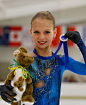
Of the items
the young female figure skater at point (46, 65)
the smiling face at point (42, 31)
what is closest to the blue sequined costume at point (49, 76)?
the young female figure skater at point (46, 65)

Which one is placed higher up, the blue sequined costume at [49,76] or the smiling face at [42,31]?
the smiling face at [42,31]

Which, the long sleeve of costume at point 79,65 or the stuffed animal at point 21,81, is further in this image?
the long sleeve of costume at point 79,65

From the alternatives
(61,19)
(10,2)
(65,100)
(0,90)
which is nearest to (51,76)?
(0,90)

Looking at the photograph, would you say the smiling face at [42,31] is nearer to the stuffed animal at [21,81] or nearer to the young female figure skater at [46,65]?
the young female figure skater at [46,65]

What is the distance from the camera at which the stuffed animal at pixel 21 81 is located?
65cm

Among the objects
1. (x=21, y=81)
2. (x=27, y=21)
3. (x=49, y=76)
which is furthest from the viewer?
(x=27, y=21)

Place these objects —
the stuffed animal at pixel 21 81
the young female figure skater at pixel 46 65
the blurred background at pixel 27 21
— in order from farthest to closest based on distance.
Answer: the blurred background at pixel 27 21 < the young female figure skater at pixel 46 65 < the stuffed animal at pixel 21 81

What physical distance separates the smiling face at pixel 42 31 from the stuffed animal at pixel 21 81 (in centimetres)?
12

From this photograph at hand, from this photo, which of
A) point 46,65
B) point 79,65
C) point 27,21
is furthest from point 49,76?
point 27,21

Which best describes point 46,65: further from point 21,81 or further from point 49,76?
point 21,81

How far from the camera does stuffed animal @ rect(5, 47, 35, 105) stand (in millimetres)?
647

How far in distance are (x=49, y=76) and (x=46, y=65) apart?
0.21 ft

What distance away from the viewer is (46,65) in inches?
31.3

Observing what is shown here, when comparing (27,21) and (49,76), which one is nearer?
(49,76)
